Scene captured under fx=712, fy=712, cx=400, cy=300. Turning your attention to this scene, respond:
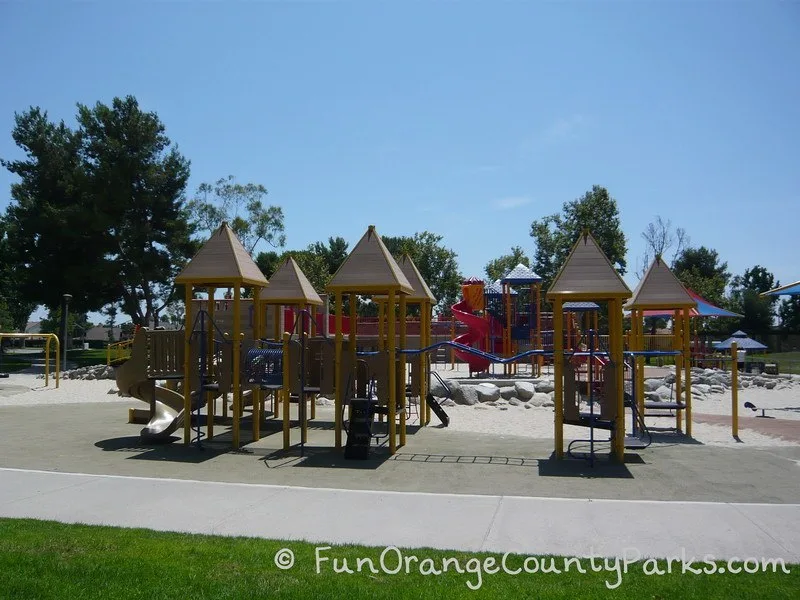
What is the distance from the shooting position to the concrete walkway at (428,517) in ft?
21.3

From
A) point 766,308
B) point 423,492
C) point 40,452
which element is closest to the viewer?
point 423,492

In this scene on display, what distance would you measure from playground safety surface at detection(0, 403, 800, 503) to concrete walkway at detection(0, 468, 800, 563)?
0.74 meters

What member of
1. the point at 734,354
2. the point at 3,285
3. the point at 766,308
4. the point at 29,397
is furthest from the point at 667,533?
the point at 766,308

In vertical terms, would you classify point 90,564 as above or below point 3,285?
below

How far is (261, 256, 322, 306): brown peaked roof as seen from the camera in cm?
1582

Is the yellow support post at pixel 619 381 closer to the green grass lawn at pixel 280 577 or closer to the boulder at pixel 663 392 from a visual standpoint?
the green grass lawn at pixel 280 577

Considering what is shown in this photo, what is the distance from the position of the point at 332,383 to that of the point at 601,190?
48.2 meters

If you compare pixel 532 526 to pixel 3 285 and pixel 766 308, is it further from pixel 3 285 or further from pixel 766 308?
pixel 766 308

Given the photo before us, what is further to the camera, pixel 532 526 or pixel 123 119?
pixel 123 119

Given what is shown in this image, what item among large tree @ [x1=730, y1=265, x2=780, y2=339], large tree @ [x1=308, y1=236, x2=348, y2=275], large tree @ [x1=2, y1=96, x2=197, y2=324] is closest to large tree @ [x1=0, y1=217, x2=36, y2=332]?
large tree @ [x1=2, y1=96, x2=197, y2=324]

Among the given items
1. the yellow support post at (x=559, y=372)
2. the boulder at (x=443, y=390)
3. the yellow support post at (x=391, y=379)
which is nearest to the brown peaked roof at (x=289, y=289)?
the yellow support post at (x=391, y=379)

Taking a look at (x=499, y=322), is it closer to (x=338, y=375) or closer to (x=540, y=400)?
(x=540, y=400)

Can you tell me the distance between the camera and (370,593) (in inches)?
203

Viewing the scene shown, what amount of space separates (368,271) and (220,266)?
275 centimetres
